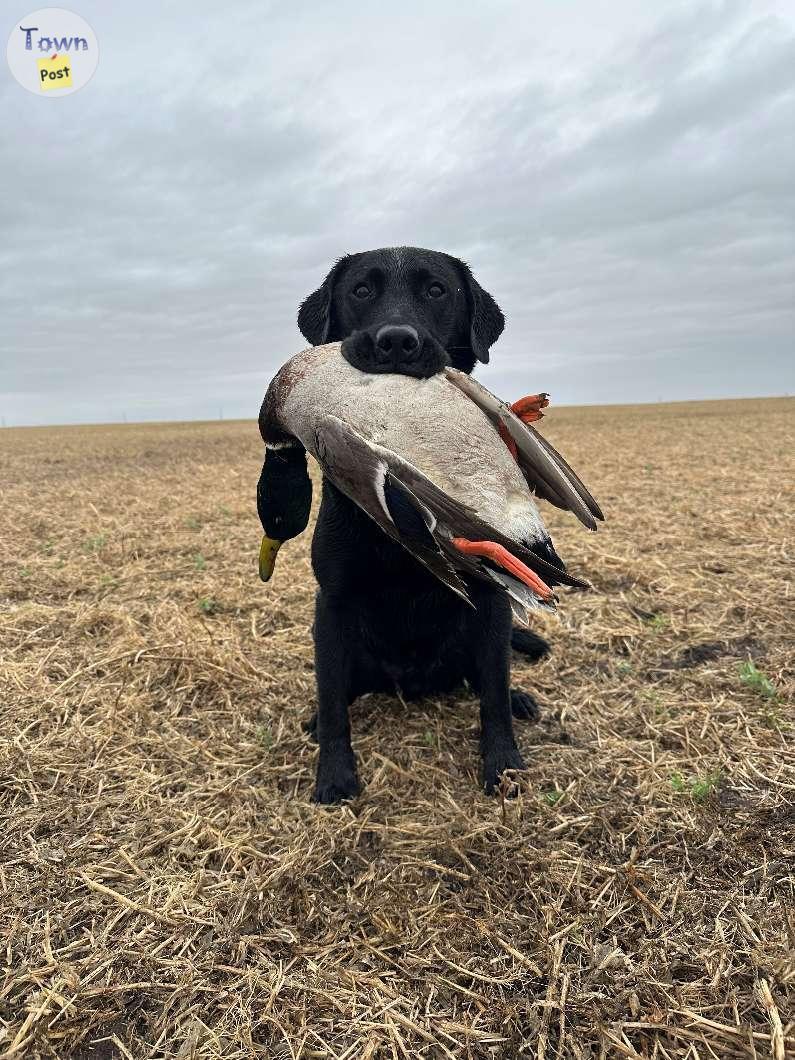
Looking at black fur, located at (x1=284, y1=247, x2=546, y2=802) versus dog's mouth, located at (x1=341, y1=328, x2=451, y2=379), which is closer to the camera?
dog's mouth, located at (x1=341, y1=328, x2=451, y2=379)

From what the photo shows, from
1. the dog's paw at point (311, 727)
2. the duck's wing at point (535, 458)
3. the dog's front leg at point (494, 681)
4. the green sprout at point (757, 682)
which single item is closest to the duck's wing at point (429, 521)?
the duck's wing at point (535, 458)

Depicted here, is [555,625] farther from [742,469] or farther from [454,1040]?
[742,469]

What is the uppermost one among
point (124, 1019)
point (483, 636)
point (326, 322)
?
point (326, 322)

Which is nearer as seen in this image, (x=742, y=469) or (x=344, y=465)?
(x=344, y=465)

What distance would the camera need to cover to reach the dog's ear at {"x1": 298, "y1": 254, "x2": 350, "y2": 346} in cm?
304

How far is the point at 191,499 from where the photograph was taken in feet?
31.6

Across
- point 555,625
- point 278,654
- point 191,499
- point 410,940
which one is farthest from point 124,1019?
point 191,499

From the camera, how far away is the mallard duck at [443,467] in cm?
175

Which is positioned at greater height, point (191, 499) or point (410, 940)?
point (191, 499)

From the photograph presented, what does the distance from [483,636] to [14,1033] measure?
179 centimetres

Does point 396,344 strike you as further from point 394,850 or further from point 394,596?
point 394,850

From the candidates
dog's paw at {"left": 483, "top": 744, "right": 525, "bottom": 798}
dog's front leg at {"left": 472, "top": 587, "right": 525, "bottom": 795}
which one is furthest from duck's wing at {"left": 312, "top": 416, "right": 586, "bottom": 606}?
dog's paw at {"left": 483, "top": 744, "right": 525, "bottom": 798}

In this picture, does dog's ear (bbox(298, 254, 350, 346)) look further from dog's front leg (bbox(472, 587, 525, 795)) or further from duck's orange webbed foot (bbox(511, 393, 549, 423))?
dog's front leg (bbox(472, 587, 525, 795))

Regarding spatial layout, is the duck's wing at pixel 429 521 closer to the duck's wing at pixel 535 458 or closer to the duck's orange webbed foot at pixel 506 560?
the duck's orange webbed foot at pixel 506 560
